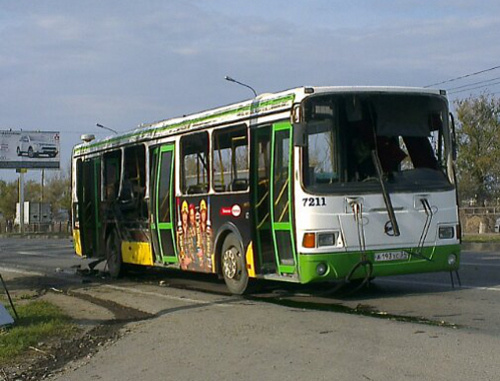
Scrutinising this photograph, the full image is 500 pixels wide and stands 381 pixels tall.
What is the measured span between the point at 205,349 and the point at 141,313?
3401mm

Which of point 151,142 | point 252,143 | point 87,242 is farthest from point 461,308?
point 87,242

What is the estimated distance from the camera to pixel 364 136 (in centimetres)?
1132

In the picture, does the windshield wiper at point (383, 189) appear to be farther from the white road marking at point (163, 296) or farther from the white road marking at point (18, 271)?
the white road marking at point (18, 271)

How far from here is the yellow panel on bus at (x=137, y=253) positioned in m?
16.3

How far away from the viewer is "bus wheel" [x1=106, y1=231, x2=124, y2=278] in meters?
18.1

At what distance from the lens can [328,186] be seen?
36.5 ft

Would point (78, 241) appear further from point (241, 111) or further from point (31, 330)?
point (31, 330)

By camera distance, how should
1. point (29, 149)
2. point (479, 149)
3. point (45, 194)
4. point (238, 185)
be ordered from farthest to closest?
point (45, 194), point (29, 149), point (479, 149), point (238, 185)

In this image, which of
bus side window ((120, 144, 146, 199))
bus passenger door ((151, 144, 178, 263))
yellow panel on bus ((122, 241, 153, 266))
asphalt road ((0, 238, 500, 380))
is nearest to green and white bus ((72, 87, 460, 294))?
asphalt road ((0, 238, 500, 380))

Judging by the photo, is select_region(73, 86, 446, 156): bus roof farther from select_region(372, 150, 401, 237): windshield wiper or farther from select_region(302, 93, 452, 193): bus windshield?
select_region(372, 150, 401, 237): windshield wiper

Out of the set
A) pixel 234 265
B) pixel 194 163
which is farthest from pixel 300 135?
pixel 194 163

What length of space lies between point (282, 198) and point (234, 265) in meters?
1.99

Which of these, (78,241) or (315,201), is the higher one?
(315,201)

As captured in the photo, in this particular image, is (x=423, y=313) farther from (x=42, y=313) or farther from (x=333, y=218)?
(x=42, y=313)
